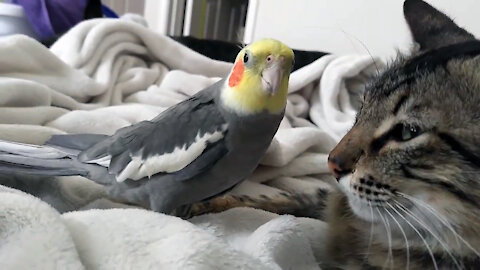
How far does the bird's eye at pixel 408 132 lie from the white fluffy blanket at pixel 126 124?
0.63 ft

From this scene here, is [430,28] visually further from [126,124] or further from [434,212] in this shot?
[126,124]

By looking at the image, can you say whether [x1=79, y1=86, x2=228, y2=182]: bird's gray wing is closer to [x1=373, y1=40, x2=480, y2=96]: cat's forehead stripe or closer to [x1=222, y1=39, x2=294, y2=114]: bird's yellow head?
[x1=222, y1=39, x2=294, y2=114]: bird's yellow head

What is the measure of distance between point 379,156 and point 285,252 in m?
0.17

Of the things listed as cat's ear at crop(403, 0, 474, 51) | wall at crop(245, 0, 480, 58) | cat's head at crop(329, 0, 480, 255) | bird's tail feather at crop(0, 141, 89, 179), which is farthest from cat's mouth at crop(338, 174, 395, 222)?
wall at crop(245, 0, 480, 58)

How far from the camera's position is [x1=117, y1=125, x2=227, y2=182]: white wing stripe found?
660 millimetres

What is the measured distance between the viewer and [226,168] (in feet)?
2.20

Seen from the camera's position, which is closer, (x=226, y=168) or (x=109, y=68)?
(x=226, y=168)

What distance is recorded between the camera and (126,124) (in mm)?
1023

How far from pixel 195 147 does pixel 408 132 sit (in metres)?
0.27

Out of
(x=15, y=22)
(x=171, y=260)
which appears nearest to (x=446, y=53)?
(x=171, y=260)

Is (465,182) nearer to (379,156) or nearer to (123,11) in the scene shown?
(379,156)

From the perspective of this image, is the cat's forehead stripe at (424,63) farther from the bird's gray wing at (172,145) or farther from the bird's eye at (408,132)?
the bird's gray wing at (172,145)

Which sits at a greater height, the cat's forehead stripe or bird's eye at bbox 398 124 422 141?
the cat's forehead stripe

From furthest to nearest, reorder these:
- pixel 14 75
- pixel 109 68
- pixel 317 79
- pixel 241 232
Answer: pixel 317 79 → pixel 109 68 → pixel 14 75 → pixel 241 232
